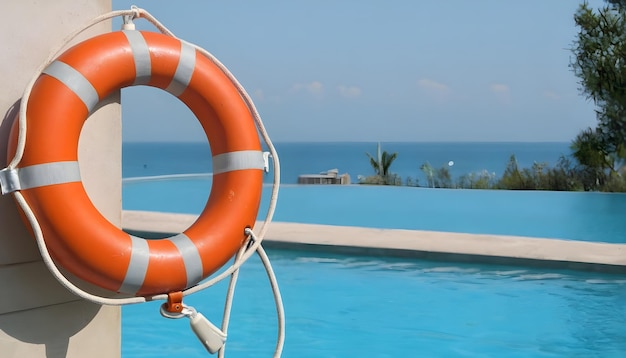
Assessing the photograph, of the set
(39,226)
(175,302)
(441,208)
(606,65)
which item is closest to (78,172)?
(39,226)

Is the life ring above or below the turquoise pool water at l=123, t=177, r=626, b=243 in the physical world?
above

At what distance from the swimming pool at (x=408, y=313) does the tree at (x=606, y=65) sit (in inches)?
262

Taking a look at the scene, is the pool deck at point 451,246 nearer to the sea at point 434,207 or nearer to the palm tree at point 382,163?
the sea at point 434,207

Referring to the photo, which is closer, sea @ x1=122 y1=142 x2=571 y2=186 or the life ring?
the life ring

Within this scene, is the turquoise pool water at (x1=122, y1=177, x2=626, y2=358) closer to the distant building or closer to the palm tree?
the distant building

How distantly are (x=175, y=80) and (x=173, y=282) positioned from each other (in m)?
0.50

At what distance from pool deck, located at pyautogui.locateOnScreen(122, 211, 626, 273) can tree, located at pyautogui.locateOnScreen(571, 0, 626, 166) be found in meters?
5.99

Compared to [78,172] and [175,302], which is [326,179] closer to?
[175,302]

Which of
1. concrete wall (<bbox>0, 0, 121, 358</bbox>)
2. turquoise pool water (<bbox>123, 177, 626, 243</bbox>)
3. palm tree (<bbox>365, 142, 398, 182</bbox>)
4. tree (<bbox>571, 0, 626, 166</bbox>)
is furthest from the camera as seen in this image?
palm tree (<bbox>365, 142, 398, 182</bbox>)

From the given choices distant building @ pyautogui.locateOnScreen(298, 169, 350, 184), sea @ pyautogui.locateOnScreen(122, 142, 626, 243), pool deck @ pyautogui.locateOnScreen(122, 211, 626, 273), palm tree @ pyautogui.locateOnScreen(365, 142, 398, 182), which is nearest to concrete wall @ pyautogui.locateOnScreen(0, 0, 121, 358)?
pool deck @ pyautogui.locateOnScreen(122, 211, 626, 273)

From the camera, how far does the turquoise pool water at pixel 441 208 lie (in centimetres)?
723

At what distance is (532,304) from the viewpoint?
13.2 ft

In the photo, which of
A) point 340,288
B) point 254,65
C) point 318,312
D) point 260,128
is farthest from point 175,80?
point 254,65

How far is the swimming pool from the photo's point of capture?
11.4ft
